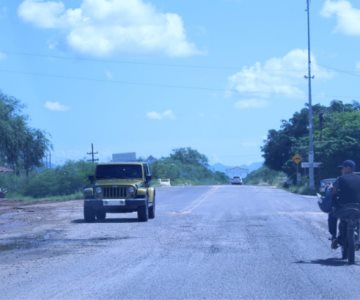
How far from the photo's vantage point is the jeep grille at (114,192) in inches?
1172

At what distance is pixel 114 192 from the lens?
29859 millimetres

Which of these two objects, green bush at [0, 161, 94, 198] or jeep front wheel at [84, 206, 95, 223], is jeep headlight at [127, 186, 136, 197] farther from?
green bush at [0, 161, 94, 198]

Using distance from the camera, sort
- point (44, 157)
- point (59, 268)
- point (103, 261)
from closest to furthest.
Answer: point (59, 268)
point (103, 261)
point (44, 157)

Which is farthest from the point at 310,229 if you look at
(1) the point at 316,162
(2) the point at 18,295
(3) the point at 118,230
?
(1) the point at 316,162

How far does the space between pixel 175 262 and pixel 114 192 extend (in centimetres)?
1342

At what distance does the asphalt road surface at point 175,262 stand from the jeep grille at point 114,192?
1.41 m

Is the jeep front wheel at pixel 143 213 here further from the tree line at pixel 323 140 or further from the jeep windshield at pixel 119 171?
the tree line at pixel 323 140

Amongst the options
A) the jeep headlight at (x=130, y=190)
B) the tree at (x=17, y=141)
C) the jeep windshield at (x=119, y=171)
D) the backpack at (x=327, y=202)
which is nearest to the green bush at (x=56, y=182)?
the tree at (x=17, y=141)

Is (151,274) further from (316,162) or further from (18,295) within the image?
(316,162)

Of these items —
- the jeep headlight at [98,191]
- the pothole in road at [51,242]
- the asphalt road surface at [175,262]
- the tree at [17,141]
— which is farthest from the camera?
the tree at [17,141]

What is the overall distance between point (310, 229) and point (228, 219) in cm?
601

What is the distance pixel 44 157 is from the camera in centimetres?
8450

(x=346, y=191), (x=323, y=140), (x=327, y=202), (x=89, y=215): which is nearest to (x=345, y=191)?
(x=346, y=191)

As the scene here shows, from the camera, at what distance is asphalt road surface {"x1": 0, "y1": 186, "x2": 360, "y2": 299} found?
12.9 metres
